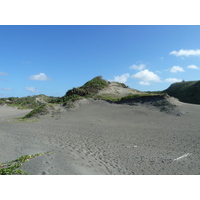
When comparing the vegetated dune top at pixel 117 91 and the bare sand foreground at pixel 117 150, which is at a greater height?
the vegetated dune top at pixel 117 91

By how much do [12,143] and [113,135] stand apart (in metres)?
6.39

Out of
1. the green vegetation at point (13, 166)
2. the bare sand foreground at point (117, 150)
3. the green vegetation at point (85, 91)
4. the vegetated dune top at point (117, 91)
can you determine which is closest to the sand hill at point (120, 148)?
the bare sand foreground at point (117, 150)

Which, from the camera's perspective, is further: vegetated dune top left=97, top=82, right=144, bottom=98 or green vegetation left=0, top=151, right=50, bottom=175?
vegetated dune top left=97, top=82, right=144, bottom=98

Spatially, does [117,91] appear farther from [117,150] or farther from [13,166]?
[13,166]

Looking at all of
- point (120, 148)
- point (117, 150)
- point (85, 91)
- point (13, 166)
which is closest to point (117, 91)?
point (85, 91)

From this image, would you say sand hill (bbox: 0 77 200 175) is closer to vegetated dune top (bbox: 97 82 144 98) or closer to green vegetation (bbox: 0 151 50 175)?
green vegetation (bbox: 0 151 50 175)

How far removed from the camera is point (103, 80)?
1416 inches

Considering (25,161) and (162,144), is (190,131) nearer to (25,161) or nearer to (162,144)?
(162,144)

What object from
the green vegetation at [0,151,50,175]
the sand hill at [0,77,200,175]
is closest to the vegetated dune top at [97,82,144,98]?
the sand hill at [0,77,200,175]

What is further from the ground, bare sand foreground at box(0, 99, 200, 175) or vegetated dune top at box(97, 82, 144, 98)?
vegetated dune top at box(97, 82, 144, 98)

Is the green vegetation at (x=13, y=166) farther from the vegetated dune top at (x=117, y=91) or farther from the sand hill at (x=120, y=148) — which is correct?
the vegetated dune top at (x=117, y=91)

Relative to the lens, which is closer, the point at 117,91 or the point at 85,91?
the point at 85,91

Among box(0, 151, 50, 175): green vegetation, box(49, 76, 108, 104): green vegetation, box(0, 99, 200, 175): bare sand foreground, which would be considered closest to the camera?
box(0, 151, 50, 175): green vegetation

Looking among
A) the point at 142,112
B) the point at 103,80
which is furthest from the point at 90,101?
the point at 103,80
